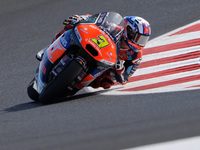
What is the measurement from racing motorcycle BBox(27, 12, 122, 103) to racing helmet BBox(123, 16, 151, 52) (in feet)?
0.39

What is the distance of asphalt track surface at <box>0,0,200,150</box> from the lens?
14.5 ft

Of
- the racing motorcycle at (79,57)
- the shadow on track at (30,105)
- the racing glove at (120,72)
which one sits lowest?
the shadow on track at (30,105)

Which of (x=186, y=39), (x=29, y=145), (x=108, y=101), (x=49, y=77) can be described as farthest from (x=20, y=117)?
(x=186, y=39)

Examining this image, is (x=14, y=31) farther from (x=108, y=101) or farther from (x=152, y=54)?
(x=108, y=101)

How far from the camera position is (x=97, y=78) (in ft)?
24.3

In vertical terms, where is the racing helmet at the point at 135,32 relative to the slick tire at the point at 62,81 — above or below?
above

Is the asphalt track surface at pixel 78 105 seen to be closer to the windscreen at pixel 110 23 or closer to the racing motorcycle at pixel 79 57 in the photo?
the racing motorcycle at pixel 79 57

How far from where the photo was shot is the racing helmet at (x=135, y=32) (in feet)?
22.4

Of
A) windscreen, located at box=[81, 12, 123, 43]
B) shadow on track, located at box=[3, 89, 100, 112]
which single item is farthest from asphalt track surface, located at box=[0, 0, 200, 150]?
windscreen, located at box=[81, 12, 123, 43]

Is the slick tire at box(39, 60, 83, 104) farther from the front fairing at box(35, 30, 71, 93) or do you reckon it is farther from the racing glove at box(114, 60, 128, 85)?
the racing glove at box(114, 60, 128, 85)

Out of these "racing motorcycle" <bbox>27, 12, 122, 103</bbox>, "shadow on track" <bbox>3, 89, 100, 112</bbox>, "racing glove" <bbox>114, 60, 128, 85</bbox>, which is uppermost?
"racing motorcycle" <bbox>27, 12, 122, 103</bbox>

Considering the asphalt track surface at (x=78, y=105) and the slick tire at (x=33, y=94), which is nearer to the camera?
the asphalt track surface at (x=78, y=105)

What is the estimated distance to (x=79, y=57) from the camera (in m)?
6.46

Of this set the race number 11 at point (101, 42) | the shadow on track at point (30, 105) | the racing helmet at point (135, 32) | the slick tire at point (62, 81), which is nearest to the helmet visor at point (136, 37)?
the racing helmet at point (135, 32)
